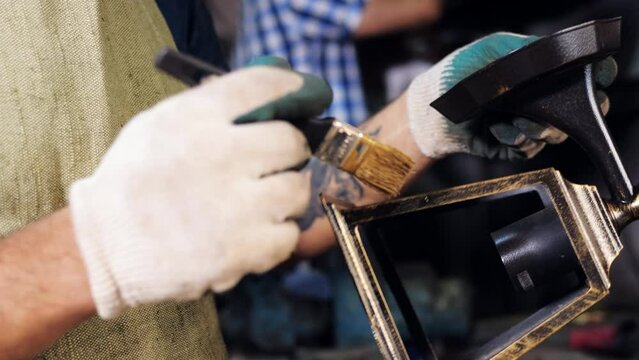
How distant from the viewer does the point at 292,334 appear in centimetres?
251

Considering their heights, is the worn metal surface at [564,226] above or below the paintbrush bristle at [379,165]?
below

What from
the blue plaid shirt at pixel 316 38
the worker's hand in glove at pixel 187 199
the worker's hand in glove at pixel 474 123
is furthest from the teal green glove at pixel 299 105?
the blue plaid shirt at pixel 316 38

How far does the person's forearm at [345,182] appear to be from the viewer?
1151 millimetres

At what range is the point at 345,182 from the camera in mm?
1206

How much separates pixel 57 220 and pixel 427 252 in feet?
6.41

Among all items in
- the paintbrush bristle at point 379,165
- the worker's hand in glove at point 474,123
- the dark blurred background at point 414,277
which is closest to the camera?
the paintbrush bristle at point 379,165

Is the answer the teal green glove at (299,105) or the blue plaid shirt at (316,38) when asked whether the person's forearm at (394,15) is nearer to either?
the blue plaid shirt at (316,38)

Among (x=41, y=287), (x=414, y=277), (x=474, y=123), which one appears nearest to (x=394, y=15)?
(x=414, y=277)

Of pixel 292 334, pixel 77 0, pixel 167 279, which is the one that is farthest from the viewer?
pixel 292 334

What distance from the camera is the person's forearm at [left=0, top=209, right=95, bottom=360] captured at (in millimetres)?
787

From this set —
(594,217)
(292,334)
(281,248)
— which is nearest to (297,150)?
(281,248)

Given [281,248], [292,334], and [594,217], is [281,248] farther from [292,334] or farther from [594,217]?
[292,334]

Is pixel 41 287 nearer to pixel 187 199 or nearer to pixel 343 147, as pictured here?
pixel 187 199

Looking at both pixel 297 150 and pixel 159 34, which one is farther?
pixel 159 34
